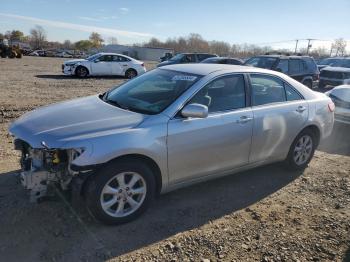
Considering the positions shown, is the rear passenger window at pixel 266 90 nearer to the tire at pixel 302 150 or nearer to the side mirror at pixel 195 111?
the tire at pixel 302 150

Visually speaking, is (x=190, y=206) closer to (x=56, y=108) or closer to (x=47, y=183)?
(x=47, y=183)

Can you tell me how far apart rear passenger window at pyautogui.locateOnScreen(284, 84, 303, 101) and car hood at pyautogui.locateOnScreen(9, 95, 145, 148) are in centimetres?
247

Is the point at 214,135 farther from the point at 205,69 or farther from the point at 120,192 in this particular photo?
the point at 120,192

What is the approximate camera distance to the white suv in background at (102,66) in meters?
Answer: 18.9

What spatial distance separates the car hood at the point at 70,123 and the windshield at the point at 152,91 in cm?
19

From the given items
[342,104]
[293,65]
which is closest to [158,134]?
[342,104]

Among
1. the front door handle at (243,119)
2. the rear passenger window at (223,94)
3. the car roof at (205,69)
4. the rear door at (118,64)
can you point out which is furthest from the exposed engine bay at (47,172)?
the rear door at (118,64)

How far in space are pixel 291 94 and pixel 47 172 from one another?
3.61m

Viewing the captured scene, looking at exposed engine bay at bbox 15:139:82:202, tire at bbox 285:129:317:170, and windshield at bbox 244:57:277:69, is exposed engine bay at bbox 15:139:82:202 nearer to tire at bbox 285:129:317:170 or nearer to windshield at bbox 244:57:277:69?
tire at bbox 285:129:317:170

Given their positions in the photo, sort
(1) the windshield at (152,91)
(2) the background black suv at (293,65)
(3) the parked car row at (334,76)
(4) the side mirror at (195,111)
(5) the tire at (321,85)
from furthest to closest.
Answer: (5) the tire at (321,85), (3) the parked car row at (334,76), (2) the background black suv at (293,65), (1) the windshield at (152,91), (4) the side mirror at (195,111)

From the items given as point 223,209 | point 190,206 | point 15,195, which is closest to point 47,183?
point 15,195

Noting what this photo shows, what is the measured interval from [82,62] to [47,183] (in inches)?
648

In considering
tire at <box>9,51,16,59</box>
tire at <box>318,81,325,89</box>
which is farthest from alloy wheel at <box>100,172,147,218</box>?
tire at <box>9,51,16,59</box>

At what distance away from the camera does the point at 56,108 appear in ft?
14.2
